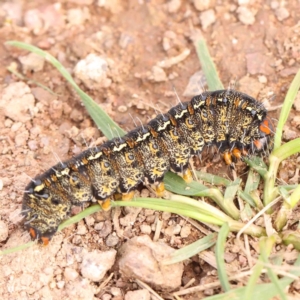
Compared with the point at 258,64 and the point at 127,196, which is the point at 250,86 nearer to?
the point at 258,64

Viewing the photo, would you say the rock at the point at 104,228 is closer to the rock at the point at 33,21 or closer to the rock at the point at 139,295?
the rock at the point at 139,295

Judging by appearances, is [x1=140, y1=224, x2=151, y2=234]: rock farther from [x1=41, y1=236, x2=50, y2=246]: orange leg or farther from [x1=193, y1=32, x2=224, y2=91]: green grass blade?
[x1=193, y1=32, x2=224, y2=91]: green grass blade

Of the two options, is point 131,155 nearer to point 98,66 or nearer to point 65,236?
point 65,236

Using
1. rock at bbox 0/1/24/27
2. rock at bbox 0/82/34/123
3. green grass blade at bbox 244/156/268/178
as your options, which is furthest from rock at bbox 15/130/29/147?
green grass blade at bbox 244/156/268/178

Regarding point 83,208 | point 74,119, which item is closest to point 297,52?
point 74,119

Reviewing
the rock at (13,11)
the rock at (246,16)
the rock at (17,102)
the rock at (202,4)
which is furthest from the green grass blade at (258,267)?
the rock at (13,11)

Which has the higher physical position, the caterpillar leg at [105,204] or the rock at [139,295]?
the caterpillar leg at [105,204]
